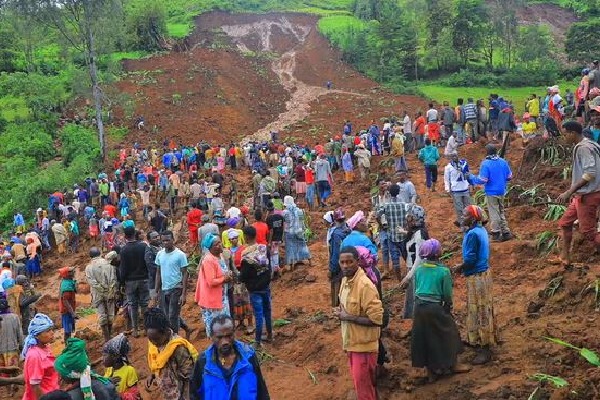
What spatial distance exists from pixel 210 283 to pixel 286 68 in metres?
41.4

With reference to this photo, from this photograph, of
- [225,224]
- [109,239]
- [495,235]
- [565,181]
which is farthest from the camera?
[109,239]

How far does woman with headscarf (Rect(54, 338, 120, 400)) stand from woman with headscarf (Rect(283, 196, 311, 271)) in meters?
6.63

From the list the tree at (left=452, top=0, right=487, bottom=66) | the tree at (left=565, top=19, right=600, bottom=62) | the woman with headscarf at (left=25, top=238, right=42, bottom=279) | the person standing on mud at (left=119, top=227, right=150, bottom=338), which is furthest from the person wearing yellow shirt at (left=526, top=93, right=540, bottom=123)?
the tree at (left=452, top=0, right=487, bottom=66)

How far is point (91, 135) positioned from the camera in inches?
1171

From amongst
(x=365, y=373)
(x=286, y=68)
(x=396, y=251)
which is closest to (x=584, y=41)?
(x=286, y=68)

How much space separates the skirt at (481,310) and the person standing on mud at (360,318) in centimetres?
139

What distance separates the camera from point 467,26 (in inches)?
1699

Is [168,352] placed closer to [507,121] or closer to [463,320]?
[463,320]

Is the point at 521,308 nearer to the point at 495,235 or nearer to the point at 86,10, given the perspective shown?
the point at 495,235

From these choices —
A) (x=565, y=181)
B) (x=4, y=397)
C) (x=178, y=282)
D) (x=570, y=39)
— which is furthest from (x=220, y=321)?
(x=570, y=39)

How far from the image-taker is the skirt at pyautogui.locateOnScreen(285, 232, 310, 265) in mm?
11127

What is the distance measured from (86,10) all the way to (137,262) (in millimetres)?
21627

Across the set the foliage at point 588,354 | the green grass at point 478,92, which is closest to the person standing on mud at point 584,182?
the foliage at point 588,354

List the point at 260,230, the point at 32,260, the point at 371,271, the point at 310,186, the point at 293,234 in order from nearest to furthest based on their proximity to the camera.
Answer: the point at 371,271
the point at 260,230
the point at 293,234
the point at 310,186
the point at 32,260
